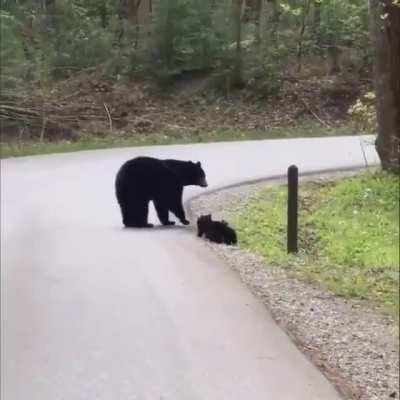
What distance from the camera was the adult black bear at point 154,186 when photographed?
26.8 ft

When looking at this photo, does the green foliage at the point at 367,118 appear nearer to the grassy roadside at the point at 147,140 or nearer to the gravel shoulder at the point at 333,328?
the grassy roadside at the point at 147,140

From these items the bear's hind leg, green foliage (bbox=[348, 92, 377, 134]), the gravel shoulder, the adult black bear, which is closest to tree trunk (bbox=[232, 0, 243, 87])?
the gravel shoulder

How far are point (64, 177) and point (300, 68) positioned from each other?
2945mm

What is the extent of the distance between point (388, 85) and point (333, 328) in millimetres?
5982

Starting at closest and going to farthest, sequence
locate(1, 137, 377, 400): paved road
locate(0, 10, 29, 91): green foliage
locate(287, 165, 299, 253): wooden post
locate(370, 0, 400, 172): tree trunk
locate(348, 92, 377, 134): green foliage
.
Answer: locate(0, 10, 29, 91): green foliage → locate(1, 137, 377, 400): paved road → locate(287, 165, 299, 253): wooden post → locate(348, 92, 377, 134): green foliage → locate(370, 0, 400, 172): tree trunk

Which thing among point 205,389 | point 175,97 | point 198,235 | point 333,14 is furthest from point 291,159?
point 205,389

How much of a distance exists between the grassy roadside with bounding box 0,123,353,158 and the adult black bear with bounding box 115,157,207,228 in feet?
3.34

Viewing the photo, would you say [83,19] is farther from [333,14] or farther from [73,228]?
[73,228]

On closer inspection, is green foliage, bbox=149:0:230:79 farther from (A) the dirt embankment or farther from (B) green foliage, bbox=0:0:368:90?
(A) the dirt embankment

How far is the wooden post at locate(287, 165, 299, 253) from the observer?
7949 millimetres

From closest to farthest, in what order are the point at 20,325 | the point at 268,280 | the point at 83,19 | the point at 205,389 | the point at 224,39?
the point at 83,19 < the point at 205,389 < the point at 224,39 < the point at 20,325 < the point at 268,280

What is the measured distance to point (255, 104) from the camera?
6301mm

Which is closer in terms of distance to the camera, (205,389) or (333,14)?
(205,389)

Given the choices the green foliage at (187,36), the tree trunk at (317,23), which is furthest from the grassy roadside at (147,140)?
the tree trunk at (317,23)
